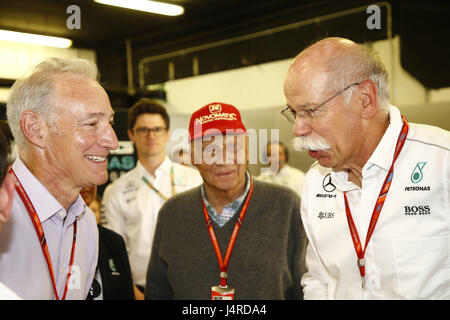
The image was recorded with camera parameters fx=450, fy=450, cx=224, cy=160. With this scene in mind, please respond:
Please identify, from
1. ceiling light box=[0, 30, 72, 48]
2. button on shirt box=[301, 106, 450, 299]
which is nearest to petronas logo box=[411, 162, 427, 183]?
button on shirt box=[301, 106, 450, 299]

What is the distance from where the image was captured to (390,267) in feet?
4.78

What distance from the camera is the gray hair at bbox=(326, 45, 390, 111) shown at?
60.0 inches

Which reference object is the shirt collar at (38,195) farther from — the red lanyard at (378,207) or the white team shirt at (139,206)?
the white team shirt at (139,206)

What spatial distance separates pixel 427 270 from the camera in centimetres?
141

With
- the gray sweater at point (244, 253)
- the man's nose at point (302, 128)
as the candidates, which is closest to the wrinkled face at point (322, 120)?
the man's nose at point (302, 128)

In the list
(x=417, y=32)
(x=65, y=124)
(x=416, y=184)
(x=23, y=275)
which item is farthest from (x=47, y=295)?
(x=417, y=32)

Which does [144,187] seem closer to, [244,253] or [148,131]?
[148,131]

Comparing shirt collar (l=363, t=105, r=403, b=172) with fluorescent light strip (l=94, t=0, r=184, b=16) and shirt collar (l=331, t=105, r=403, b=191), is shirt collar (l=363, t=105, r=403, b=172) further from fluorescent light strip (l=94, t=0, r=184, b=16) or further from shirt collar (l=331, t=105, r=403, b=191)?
fluorescent light strip (l=94, t=0, r=184, b=16)

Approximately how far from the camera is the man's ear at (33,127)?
1494 mm

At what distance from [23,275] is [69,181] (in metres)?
0.34

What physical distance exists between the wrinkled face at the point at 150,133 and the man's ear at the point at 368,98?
2.13 metres

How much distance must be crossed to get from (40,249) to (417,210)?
1.20 meters

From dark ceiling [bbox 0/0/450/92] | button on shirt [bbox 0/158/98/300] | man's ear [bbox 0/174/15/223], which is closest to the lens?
man's ear [bbox 0/174/15/223]
